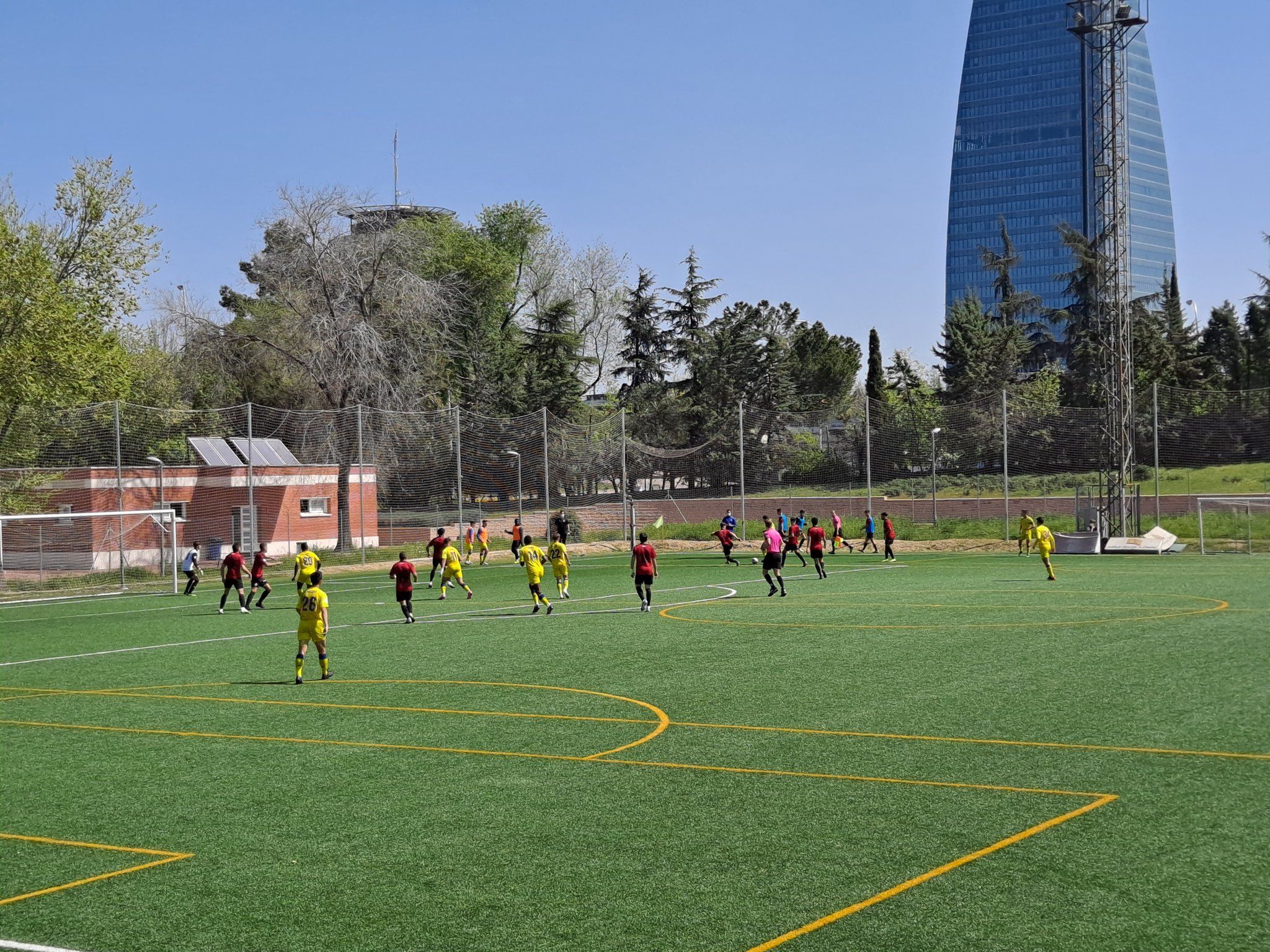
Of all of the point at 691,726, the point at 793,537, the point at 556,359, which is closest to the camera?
the point at 691,726

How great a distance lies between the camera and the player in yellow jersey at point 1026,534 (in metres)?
41.0

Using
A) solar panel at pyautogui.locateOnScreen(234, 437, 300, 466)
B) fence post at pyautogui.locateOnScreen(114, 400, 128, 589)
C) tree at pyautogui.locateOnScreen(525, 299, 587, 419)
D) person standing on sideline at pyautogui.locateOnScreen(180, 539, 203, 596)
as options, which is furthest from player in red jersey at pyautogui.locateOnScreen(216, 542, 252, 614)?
tree at pyautogui.locateOnScreen(525, 299, 587, 419)

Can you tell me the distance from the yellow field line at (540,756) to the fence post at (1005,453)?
3792 centimetres

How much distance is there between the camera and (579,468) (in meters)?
53.9

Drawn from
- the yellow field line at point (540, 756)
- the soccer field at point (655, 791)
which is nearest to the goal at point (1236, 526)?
the soccer field at point (655, 791)

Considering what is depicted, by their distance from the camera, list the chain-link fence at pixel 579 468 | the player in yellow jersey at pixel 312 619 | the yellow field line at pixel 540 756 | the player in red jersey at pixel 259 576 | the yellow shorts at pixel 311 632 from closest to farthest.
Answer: the yellow field line at pixel 540 756 < the player in yellow jersey at pixel 312 619 < the yellow shorts at pixel 311 632 < the player in red jersey at pixel 259 576 < the chain-link fence at pixel 579 468

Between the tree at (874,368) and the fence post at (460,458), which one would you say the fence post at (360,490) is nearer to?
the fence post at (460,458)

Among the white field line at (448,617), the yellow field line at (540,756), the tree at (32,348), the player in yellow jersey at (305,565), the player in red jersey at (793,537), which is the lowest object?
the yellow field line at (540,756)

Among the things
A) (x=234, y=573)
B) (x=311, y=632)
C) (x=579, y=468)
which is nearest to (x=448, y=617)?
(x=234, y=573)

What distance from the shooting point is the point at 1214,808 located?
9359 mm

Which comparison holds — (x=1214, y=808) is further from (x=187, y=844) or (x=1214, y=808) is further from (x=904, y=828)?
(x=187, y=844)

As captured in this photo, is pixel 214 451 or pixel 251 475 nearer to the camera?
pixel 251 475

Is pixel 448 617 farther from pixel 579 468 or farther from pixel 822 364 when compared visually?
pixel 822 364

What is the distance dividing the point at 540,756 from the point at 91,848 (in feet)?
13.7
